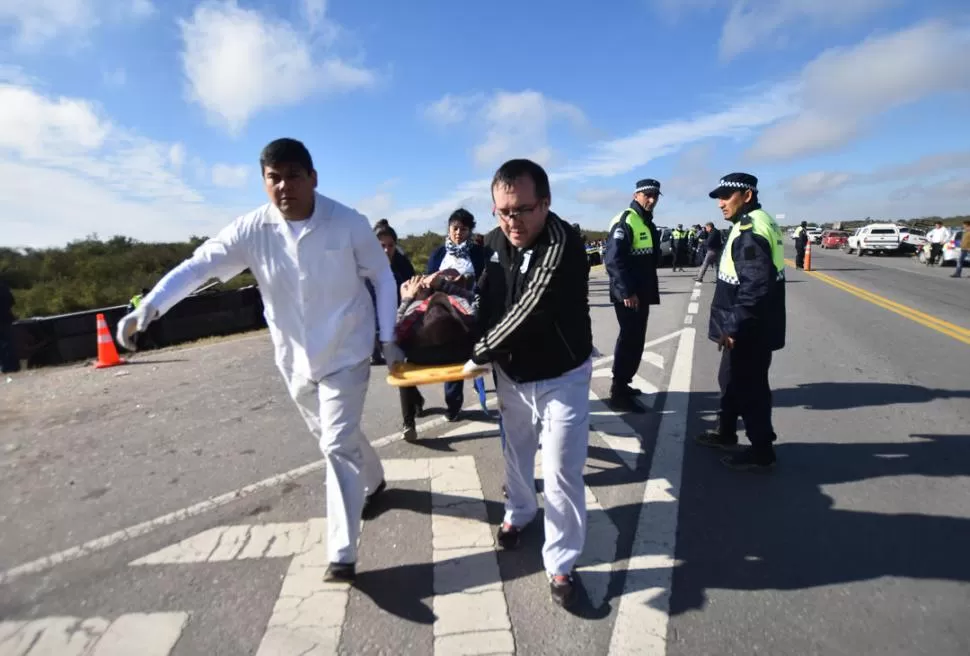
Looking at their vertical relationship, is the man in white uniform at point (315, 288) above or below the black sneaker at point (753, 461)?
above

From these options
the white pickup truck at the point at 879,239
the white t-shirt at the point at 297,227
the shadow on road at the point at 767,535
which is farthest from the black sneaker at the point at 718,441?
the white pickup truck at the point at 879,239

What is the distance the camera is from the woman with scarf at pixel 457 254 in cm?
454

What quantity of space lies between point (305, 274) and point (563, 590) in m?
2.04

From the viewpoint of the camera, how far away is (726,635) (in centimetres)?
222

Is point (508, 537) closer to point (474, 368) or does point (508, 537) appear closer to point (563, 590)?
point (563, 590)

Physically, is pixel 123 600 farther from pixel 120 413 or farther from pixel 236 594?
pixel 120 413

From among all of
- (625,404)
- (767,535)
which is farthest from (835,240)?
(767,535)

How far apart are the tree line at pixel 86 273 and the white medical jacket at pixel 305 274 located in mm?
15396

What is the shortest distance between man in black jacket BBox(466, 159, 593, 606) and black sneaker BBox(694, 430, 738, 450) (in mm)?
A: 2140

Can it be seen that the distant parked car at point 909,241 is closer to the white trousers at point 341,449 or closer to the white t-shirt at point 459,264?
the white t-shirt at point 459,264

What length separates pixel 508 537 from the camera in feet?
9.57

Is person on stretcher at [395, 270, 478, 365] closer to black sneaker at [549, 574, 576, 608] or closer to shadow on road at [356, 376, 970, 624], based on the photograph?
shadow on road at [356, 376, 970, 624]

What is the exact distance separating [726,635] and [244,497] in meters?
3.12

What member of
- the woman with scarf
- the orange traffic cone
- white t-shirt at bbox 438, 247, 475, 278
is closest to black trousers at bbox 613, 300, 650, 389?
the woman with scarf
